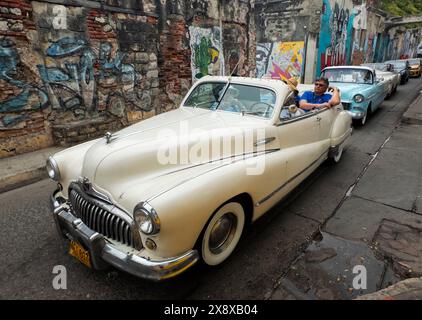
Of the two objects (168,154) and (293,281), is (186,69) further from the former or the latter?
(293,281)

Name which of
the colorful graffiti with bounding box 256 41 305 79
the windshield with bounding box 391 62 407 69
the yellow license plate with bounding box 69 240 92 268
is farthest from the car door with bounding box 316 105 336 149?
the windshield with bounding box 391 62 407 69

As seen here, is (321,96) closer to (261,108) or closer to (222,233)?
(261,108)

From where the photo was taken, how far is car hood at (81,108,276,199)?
233cm

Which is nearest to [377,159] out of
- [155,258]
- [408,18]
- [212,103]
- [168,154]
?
[212,103]

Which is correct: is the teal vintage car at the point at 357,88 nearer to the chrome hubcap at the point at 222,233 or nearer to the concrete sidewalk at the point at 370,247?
the concrete sidewalk at the point at 370,247

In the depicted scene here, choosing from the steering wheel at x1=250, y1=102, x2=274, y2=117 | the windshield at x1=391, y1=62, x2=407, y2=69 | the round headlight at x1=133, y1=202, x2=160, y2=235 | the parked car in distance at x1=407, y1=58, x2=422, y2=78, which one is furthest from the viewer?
the parked car in distance at x1=407, y1=58, x2=422, y2=78

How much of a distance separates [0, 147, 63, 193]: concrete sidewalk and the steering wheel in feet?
12.7

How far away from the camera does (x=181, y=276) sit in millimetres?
2492

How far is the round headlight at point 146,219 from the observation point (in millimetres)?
1881

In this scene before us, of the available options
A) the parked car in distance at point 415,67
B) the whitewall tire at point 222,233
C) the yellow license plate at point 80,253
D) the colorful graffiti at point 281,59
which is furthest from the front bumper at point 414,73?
the yellow license plate at point 80,253

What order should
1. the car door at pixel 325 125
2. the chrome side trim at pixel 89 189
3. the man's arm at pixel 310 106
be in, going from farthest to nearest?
the man's arm at pixel 310 106 < the car door at pixel 325 125 < the chrome side trim at pixel 89 189

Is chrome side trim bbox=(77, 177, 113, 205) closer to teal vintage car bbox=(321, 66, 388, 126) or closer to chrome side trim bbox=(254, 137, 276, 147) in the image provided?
chrome side trim bbox=(254, 137, 276, 147)

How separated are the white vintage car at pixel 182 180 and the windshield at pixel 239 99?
0.5 inches

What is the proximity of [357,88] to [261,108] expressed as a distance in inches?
223
